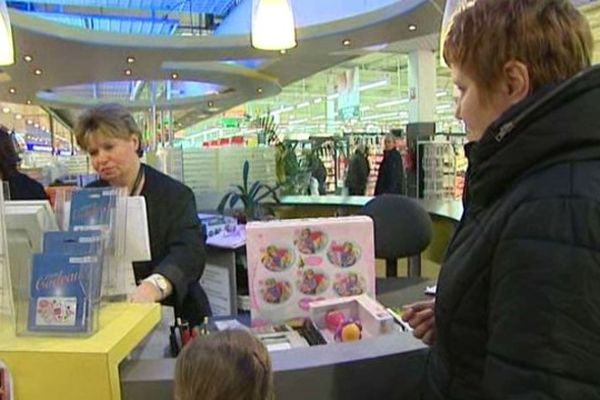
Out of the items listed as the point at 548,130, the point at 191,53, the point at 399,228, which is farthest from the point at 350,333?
the point at 191,53

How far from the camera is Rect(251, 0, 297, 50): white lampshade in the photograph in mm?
3438

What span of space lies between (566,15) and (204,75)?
10017 mm

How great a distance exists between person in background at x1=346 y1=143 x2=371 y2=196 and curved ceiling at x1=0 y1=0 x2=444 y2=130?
1575mm

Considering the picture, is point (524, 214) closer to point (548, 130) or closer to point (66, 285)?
point (548, 130)

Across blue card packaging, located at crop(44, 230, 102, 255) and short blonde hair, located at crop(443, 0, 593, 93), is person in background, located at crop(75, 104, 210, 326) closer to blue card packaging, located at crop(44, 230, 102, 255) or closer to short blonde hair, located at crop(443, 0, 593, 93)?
blue card packaging, located at crop(44, 230, 102, 255)

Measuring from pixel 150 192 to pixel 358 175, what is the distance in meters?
6.65

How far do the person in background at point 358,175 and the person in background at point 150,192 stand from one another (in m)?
6.50

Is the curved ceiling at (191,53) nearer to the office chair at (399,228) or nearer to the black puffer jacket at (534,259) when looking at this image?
the office chair at (399,228)

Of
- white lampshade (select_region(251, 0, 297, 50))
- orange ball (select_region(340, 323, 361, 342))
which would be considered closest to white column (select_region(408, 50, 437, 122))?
white lampshade (select_region(251, 0, 297, 50))

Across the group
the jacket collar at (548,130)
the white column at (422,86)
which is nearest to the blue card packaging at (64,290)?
the jacket collar at (548,130)

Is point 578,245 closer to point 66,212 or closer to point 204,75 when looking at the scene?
point 66,212

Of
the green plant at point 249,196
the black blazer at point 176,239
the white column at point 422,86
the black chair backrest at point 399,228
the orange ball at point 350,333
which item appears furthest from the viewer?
the white column at point 422,86

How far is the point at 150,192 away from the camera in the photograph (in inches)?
74.9

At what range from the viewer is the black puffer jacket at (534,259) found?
0.71m
